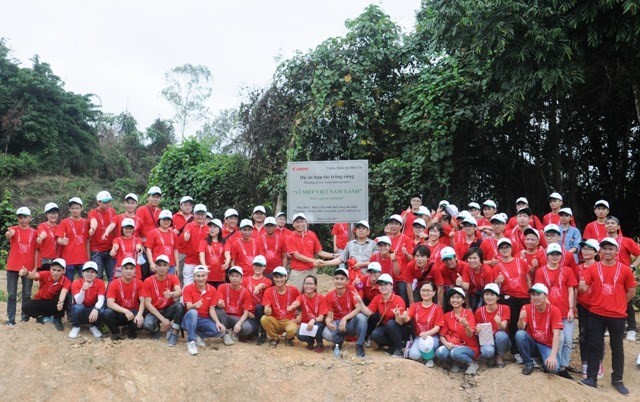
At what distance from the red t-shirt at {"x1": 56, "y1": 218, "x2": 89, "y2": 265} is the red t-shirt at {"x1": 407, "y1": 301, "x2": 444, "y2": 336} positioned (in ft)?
16.2

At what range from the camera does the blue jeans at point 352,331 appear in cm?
735

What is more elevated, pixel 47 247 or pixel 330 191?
pixel 330 191

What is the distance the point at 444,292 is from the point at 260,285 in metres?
2.61

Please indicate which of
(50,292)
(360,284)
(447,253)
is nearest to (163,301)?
(50,292)

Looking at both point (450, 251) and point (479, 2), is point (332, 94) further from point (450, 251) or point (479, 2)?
point (450, 251)

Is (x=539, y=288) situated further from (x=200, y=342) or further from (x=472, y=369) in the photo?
(x=200, y=342)

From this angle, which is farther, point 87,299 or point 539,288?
point 87,299

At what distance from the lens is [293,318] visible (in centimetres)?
771

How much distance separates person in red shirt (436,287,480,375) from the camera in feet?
22.4

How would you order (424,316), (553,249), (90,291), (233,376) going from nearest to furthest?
(553,249) < (233,376) < (424,316) < (90,291)

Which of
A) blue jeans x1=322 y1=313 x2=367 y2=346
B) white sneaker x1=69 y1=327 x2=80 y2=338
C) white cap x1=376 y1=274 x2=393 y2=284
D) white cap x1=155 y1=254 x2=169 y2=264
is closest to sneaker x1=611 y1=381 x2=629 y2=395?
white cap x1=376 y1=274 x2=393 y2=284

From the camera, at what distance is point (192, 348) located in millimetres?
7305

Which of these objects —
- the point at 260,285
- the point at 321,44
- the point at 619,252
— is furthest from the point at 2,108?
the point at 619,252

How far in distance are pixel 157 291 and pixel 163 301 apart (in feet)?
0.54
